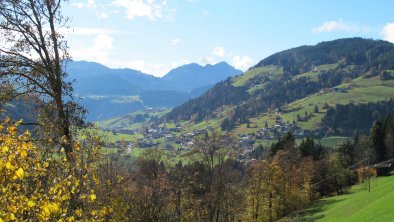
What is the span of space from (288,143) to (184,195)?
51.3 meters

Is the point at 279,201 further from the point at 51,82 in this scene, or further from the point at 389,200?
the point at 51,82

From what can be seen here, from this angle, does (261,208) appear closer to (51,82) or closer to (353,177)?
(353,177)

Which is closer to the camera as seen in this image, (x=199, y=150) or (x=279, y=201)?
(x=199, y=150)

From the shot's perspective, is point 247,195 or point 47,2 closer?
point 47,2

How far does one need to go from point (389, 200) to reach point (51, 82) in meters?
32.4

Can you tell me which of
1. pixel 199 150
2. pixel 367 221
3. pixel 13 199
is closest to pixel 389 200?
pixel 367 221

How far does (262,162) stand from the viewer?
269ft

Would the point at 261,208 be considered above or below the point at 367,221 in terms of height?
below

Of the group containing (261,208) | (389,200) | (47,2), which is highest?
(47,2)

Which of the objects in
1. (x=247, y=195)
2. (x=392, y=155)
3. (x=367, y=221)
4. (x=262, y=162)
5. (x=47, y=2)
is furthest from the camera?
(x=392, y=155)

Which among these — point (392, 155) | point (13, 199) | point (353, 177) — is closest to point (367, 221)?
point (13, 199)

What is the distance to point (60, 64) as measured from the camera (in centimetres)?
1770

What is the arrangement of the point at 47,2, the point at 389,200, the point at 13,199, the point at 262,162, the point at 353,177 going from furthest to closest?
1. the point at 353,177
2. the point at 262,162
3. the point at 389,200
4. the point at 47,2
5. the point at 13,199

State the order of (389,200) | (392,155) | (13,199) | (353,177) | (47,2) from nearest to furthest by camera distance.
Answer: (13,199) → (47,2) → (389,200) → (353,177) → (392,155)
